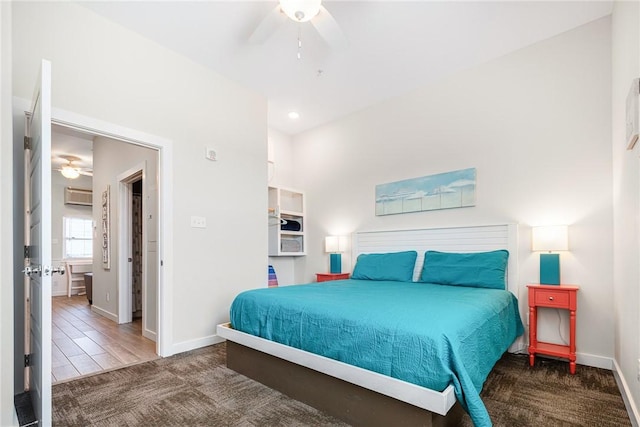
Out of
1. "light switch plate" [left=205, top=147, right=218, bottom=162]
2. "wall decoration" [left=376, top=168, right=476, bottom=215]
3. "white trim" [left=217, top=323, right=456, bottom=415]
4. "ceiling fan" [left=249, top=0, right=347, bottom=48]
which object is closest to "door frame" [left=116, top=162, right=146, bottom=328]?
"light switch plate" [left=205, top=147, right=218, bottom=162]

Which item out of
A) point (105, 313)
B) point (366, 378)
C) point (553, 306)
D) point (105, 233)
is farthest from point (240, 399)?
point (105, 233)

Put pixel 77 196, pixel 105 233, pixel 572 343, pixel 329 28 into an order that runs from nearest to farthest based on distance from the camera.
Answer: pixel 329 28
pixel 572 343
pixel 105 233
pixel 77 196

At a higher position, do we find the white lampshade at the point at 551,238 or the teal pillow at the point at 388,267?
the white lampshade at the point at 551,238

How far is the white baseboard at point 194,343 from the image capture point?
310 cm

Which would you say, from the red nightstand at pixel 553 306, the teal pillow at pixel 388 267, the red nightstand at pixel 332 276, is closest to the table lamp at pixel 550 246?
the red nightstand at pixel 553 306

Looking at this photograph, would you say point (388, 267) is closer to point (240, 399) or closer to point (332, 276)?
point (332, 276)

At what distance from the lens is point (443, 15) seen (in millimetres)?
2738

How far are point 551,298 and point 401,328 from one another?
6.07 feet

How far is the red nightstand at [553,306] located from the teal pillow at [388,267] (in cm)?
116

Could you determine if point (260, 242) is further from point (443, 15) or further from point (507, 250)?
point (443, 15)

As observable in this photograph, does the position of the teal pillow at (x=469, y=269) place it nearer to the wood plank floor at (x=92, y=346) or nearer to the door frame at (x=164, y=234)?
the door frame at (x=164, y=234)

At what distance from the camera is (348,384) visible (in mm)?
1878

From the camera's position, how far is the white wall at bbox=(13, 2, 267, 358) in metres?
2.53

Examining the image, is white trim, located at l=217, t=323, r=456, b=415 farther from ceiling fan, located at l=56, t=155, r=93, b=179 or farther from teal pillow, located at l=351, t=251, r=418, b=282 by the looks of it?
ceiling fan, located at l=56, t=155, r=93, b=179
